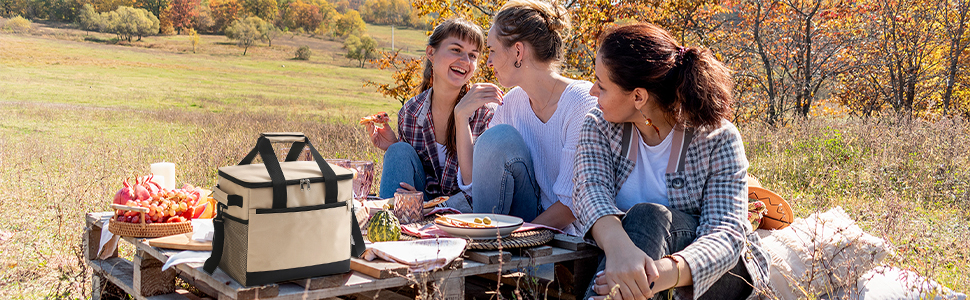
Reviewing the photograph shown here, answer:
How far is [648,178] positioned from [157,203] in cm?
178

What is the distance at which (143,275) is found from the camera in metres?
2.01

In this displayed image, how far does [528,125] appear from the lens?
2.94 metres

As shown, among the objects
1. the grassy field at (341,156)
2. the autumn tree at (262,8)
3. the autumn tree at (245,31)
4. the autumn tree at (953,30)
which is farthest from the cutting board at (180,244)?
the autumn tree at (262,8)

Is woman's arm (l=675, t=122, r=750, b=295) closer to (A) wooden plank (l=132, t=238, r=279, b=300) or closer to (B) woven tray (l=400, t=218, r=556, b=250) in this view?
(B) woven tray (l=400, t=218, r=556, b=250)

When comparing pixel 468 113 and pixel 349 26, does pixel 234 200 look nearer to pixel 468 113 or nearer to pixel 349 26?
pixel 468 113

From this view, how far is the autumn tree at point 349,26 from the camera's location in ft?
235

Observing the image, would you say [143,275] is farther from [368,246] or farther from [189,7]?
[189,7]

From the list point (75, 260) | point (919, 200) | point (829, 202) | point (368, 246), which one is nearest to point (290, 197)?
point (368, 246)

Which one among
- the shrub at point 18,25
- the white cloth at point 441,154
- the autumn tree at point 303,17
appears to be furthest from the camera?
the autumn tree at point 303,17

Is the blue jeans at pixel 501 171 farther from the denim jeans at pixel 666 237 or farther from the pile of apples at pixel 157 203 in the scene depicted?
the pile of apples at pixel 157 203

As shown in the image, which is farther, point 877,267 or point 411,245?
point 877,267

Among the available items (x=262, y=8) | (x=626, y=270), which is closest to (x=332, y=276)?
(x=626, y=270)

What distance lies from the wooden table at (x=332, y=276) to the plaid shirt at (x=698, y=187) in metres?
0.17

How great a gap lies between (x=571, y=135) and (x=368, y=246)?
1099 mm
